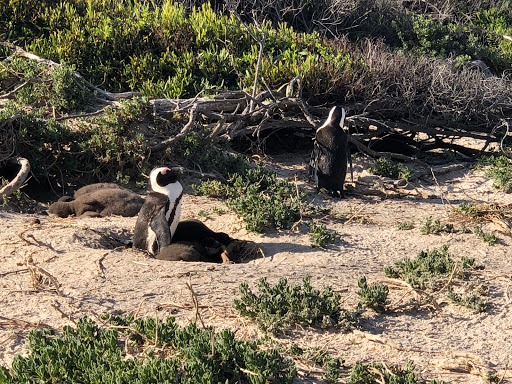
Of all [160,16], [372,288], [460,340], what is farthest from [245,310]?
[160,16]

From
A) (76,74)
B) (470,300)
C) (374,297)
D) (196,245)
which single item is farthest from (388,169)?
(374,297)

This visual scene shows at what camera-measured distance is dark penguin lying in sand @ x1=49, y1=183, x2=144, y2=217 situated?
7.00 meters

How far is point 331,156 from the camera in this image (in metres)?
8.30

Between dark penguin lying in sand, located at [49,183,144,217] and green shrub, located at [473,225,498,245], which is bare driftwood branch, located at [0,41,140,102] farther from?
green shrub, located at [473,225,498,245]

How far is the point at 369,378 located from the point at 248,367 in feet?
2.07

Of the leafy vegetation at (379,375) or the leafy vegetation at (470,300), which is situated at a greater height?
the leafy vegetation at (379,375)

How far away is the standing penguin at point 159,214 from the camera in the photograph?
6156 mm

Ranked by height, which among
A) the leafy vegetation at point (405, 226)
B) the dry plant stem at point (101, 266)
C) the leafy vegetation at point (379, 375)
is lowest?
the leafy vegetation at point (405, 226)

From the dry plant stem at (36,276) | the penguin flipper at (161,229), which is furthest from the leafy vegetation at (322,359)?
the penguin flipper at (161,229)

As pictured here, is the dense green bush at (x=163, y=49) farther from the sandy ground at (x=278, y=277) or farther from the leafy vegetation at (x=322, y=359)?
the leafy vegetation at (x=322, y=359)

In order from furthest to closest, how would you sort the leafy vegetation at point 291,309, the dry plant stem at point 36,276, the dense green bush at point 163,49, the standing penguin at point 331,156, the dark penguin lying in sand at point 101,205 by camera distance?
1. the dense green bush at point 163,49
2. the standing penguin at point 331,156
3. the dark penguin lying in sand at point 101,205
4. the dry plant stem at point 36,276
5. the leafy vegetation at point 291,309

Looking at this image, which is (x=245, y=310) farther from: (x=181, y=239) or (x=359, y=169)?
(x=359, y=169)

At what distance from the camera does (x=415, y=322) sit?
466 cm

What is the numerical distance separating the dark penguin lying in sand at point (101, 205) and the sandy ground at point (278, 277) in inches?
5.9
